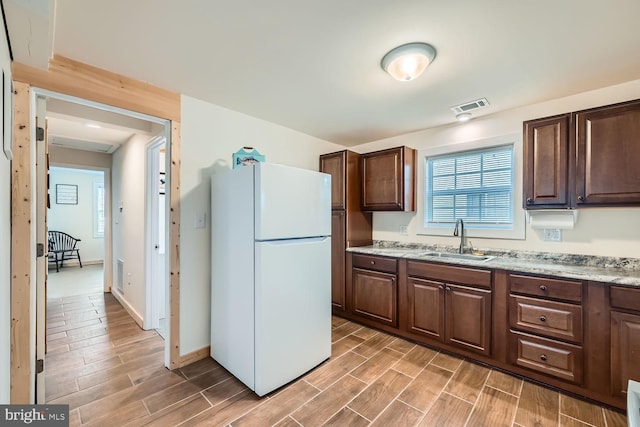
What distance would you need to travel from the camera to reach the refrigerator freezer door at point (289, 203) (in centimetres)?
193

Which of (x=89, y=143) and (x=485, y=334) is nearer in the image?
(x=485, y=334)

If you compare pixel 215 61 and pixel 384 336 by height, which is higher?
pixel 215 61

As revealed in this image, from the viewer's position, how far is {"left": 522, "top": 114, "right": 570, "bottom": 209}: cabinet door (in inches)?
84.9

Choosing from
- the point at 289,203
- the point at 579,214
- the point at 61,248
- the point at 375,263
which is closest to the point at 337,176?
the point at 375,263

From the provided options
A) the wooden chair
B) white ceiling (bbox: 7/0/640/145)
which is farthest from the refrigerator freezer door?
the wooden chair

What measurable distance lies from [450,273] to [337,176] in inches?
66.6

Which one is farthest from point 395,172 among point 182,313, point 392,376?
point 182,313

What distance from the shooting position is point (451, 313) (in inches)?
97.5

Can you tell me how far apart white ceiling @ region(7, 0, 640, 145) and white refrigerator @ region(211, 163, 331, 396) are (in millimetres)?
744

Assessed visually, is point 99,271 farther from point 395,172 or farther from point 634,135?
point 634,135

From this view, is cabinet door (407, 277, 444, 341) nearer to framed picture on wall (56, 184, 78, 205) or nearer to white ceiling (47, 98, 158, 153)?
white ceiling (47, 98, 158, 153)

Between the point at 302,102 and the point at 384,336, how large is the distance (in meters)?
2.55

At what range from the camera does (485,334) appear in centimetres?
229

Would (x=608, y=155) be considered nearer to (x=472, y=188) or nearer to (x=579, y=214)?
(x=579, y=214)
